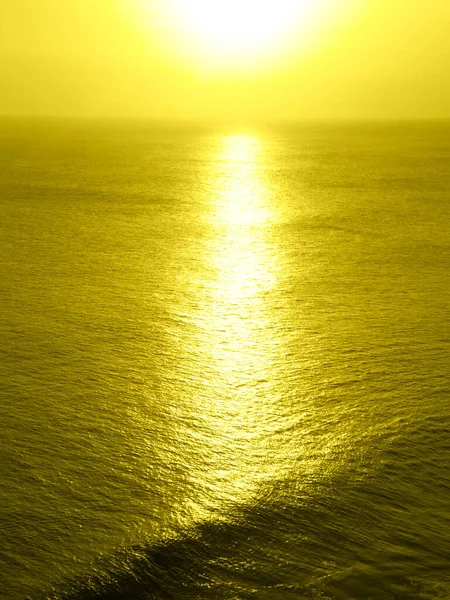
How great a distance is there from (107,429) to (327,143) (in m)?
10.1

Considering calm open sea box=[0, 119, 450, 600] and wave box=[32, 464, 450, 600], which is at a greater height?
calm open sea box=[0, 119, 450, 600]

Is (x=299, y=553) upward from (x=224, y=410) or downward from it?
downward

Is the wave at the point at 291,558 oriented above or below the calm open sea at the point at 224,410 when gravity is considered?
below

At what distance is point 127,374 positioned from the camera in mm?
2385

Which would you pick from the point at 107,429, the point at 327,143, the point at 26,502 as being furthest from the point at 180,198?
the point at 327,143

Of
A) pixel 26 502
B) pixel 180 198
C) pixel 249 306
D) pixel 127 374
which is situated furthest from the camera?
pixel 180 198

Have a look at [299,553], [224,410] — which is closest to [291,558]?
[299,553]

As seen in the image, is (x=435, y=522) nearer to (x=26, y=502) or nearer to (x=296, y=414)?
(x=296, y=414)

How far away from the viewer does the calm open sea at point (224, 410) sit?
1546 mm

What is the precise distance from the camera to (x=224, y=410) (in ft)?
7.03

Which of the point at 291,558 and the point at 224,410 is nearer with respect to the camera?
the point at 291,558

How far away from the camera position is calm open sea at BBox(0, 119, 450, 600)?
5.07 feet

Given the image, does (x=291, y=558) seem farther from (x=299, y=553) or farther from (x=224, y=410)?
(x=224, y=410)

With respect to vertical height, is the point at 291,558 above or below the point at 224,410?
below
